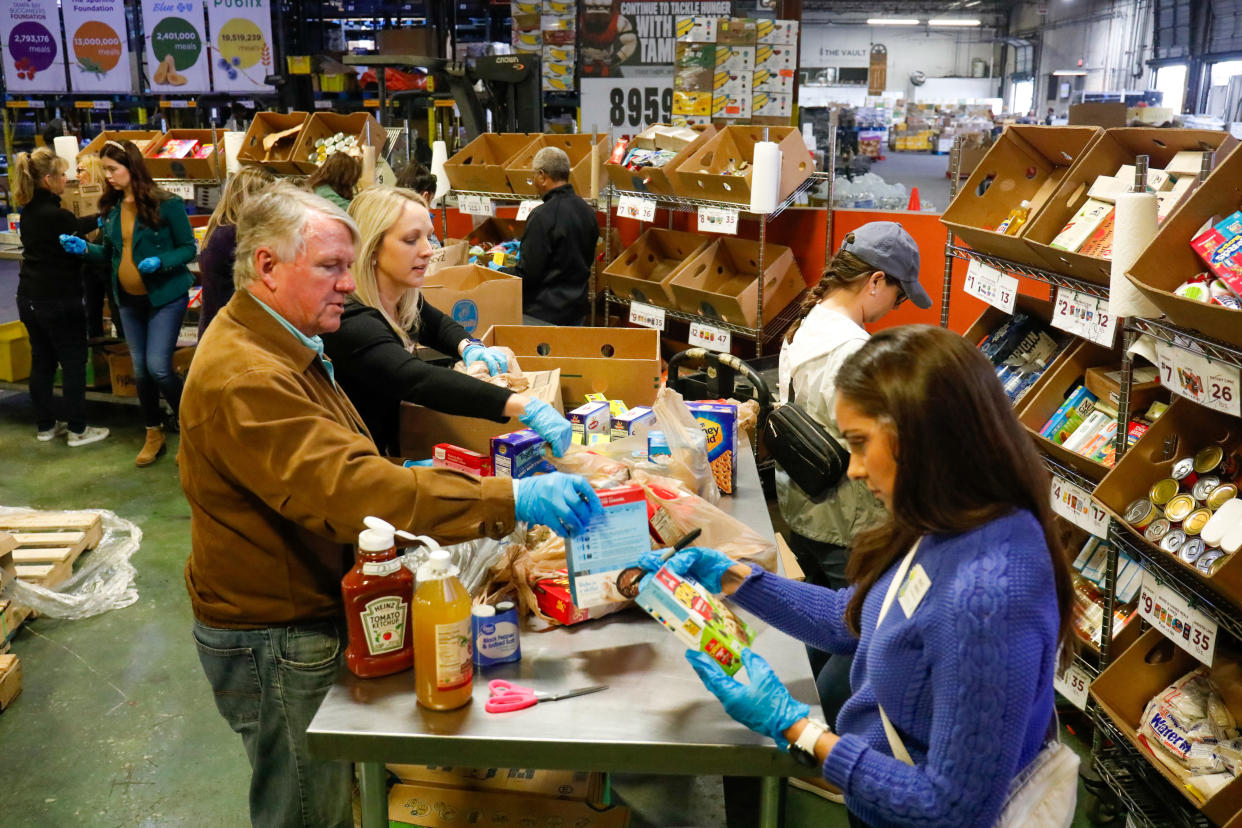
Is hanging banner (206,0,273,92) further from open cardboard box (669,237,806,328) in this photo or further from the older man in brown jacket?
the older man in brown jacket

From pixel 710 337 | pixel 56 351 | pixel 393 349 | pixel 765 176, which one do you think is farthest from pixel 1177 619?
pixel 56 351

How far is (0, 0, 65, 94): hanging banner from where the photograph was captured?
12734mm

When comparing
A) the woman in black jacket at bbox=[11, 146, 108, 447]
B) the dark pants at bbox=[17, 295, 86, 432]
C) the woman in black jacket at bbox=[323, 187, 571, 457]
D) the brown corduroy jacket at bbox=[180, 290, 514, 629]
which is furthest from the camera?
the dark pants at bbox=[17, 295, 86, 432]

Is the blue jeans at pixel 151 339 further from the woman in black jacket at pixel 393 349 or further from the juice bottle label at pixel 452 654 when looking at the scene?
the juice bottle label at pixel 452 654

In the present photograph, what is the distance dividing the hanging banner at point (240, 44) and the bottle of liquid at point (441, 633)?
40.3 ft

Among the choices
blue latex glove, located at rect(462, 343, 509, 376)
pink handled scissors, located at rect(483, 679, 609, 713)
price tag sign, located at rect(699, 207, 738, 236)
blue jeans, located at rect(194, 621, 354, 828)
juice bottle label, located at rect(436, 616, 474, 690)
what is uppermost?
price tag sign, located at rect(699, 207, 738, 236)

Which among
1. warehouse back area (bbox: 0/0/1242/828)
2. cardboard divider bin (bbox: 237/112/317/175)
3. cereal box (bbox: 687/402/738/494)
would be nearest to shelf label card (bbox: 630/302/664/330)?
warehouse back area (bbox: 0/0/1242/828)

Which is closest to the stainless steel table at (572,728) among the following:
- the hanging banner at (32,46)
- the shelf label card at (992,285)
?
the shelf label card at (992,285)

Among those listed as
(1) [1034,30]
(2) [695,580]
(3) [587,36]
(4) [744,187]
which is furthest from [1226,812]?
(1) [1034,30]

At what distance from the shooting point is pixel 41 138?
12.8 m

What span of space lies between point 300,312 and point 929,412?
3.93 feet

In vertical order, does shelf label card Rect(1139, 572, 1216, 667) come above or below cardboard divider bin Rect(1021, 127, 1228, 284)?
below

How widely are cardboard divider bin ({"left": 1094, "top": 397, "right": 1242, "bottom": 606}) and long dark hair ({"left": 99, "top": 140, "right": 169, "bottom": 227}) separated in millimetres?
5069

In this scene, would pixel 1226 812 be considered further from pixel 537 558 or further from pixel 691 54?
pixel 691 54
